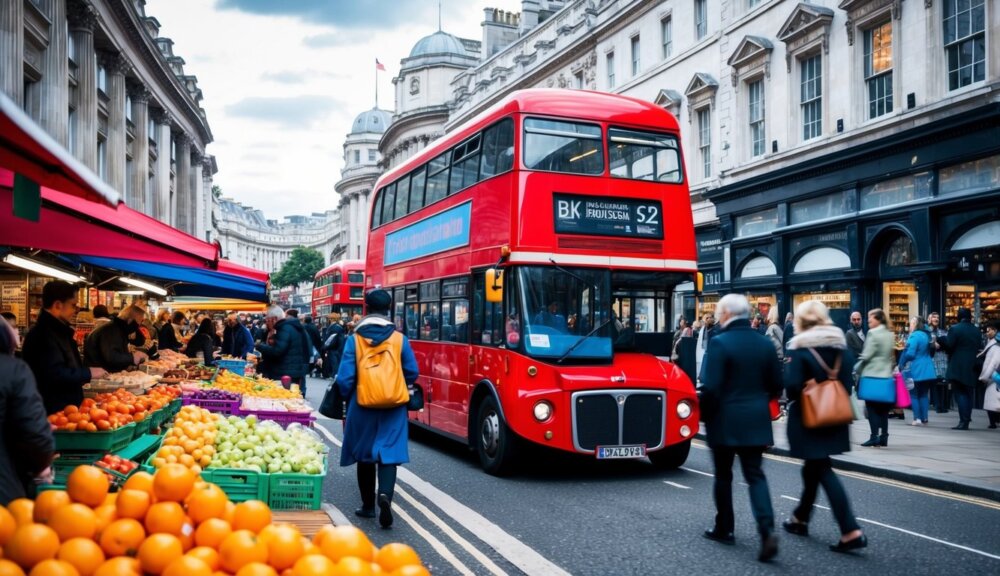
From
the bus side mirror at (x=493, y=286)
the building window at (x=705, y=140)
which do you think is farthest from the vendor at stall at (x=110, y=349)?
the building window at (x=705, y=140)

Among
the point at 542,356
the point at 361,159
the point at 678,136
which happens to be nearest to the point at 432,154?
the point at 678,136

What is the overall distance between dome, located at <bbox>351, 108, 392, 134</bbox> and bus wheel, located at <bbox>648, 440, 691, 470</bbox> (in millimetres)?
124723

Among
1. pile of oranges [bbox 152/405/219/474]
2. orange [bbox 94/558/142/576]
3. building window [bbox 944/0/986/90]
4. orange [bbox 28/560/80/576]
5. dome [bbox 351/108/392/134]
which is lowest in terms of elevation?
pile of oranges [bbox 152/405/219/474]

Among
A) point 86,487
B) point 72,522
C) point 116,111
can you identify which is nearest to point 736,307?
point 86,487

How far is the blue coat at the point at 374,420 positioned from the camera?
266 inches

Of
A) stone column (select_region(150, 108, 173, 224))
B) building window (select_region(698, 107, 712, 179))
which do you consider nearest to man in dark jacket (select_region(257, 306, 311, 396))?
building window (select_region(698, 107, 712, 179))

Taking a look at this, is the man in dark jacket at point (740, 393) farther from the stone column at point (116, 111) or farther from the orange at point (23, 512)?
the stone column at point (116, 111)

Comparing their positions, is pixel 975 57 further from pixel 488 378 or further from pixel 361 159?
pixel 361 159

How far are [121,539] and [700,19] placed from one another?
26.3 meters

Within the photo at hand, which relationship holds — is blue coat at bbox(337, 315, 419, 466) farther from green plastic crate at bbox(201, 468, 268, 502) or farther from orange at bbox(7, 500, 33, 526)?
orange at bbox(7, 500, 33, 526)

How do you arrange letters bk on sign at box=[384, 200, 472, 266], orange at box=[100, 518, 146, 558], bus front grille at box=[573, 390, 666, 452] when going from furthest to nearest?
letters bk on sign at box=[384, 200, 472, 266]
bus front grille at box=[573, 390, 666, 452]
orange at box=[100, 518, 146, 558]

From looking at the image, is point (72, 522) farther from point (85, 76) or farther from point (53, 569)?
point (85, 76)

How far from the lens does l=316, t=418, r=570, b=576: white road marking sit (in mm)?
5680

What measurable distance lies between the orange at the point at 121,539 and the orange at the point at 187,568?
29 cm
